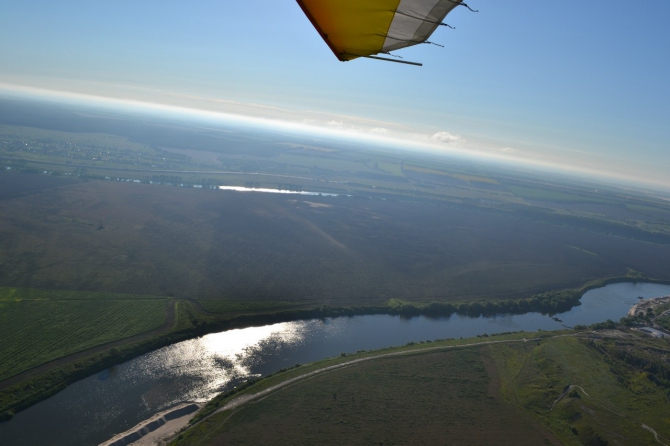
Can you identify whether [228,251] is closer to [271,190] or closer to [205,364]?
[205,364]

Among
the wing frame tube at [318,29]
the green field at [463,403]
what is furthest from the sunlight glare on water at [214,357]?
the wing frame tube at [318,29]

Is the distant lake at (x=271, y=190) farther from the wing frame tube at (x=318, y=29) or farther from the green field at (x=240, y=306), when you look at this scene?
the wing frame tube at (x=318, y=29)

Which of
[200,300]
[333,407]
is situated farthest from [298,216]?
[333,407]

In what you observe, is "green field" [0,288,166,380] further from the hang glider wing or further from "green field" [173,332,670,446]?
the hang glider wing

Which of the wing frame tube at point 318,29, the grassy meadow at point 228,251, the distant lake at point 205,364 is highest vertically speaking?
the wing frame tube at point 318,29

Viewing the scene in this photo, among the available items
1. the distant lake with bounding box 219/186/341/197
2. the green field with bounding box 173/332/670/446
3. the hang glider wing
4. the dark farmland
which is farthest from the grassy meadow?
the hang glider wing

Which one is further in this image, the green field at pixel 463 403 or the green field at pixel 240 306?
the green field at pixel 240 306

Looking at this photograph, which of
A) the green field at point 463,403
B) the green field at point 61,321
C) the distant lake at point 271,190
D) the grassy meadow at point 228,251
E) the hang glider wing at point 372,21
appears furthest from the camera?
the distant lake at point 271,190
